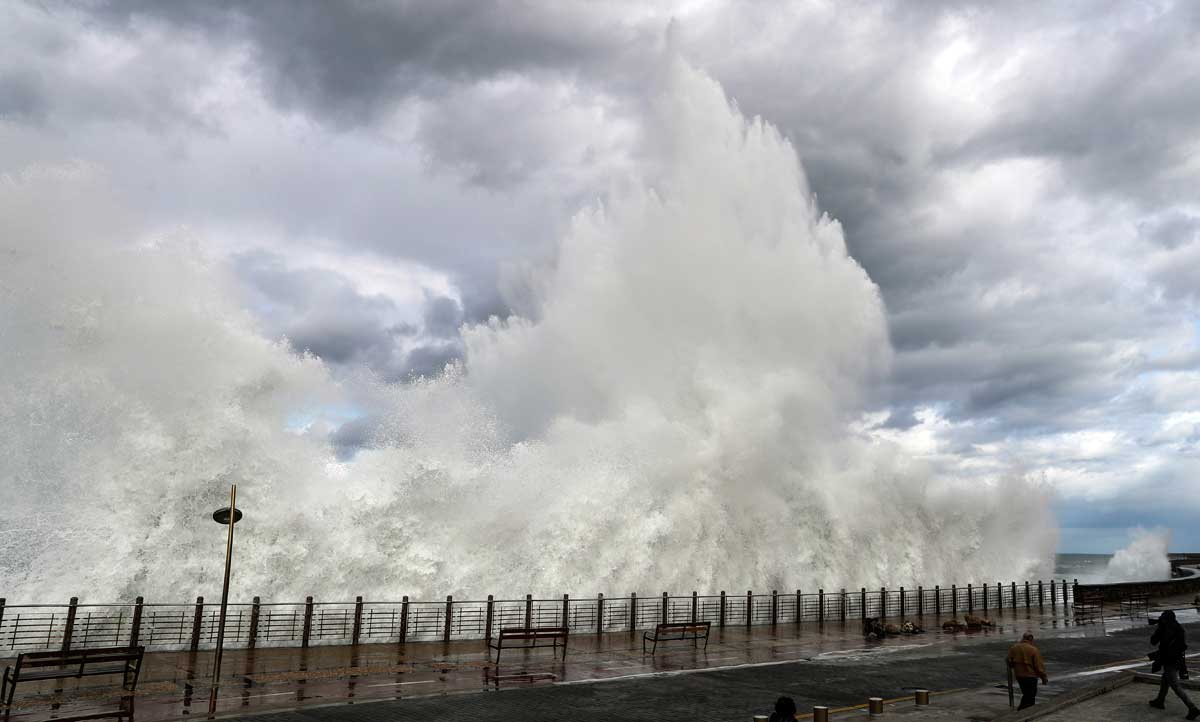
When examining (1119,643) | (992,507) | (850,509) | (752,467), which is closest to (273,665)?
(1119,643)

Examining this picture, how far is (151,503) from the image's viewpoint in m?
22.6

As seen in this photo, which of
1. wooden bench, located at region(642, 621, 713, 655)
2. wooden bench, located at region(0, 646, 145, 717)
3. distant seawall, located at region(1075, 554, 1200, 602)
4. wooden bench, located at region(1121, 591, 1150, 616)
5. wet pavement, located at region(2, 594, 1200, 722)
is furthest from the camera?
distant seawall, located at region(1075, 554, 1200, 602)

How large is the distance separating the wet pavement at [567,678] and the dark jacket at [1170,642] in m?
2.84

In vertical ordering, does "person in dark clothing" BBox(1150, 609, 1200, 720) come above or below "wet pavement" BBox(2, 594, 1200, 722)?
above

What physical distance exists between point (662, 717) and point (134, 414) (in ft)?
66.9

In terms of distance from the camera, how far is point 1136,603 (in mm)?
32781

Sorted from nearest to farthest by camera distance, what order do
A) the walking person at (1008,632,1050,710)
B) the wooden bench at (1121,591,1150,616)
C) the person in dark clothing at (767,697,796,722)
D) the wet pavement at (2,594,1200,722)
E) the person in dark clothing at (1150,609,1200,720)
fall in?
the person in dark clothing at (767,697,796,722), the person in dark clothing at (1150,609,1200,720), the walking person at (1008,632,1050,710), the wet pavement at (2,594,1200,722), the wooden bench at (1121,591,1150,616)

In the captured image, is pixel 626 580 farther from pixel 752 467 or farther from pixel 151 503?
pixel 151 503

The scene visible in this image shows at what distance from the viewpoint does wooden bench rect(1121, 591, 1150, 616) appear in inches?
1209

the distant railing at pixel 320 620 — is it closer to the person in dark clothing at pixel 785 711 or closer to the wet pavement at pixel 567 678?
the wet pavement at pixel 567 678

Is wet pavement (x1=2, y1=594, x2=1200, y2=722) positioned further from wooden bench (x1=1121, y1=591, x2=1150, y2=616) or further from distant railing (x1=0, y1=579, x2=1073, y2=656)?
wooden bench (x1=1121, y1=591, x2=1150, y2=616)

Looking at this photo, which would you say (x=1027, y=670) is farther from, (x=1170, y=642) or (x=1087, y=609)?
(x=1087, y=609)

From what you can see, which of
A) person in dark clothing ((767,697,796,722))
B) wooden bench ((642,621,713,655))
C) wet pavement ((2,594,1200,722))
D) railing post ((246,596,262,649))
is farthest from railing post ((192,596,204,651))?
person in dark clothing ((767,697,796,722))

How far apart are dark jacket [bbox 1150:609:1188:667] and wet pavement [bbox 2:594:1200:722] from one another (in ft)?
9.32
